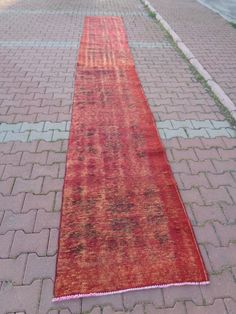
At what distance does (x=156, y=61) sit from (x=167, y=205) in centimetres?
446

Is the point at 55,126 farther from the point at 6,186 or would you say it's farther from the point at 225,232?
the point at 225,232

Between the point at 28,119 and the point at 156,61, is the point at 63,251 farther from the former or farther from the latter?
the point at 156,61

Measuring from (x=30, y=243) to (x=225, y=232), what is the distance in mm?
1857

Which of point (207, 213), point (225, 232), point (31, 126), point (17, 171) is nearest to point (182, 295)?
point (225, 232)

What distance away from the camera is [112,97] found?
5.38 m

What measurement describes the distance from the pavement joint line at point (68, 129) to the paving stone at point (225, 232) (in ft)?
5.22

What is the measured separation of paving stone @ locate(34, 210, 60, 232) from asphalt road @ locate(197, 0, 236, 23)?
9854mm

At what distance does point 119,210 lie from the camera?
327 centimetres

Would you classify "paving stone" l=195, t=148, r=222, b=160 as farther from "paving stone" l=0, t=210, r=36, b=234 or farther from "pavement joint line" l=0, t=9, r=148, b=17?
"pavement joint line" l=0, t=9, r=148, b=17

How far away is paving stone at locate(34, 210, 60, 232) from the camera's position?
311cm

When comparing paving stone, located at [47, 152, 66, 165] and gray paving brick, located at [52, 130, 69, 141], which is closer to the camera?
paving stone, located at [47, 152, 66, 165]

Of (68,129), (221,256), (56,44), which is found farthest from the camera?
(56,44)

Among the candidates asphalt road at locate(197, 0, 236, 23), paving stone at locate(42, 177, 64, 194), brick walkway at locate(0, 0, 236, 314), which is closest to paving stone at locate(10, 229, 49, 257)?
brick walkway at locate(0, 0, 236, 314)

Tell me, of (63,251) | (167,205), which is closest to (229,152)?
(167,205)
